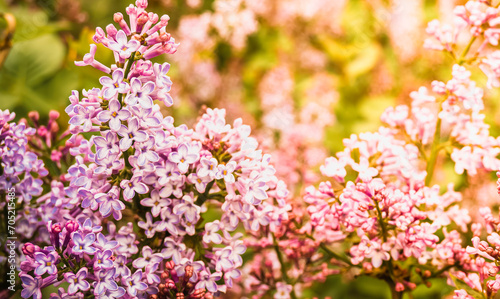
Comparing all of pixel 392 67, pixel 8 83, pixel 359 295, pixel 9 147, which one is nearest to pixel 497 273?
pixel 9 147

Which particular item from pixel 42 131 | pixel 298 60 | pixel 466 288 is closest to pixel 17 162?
pixel 42 131

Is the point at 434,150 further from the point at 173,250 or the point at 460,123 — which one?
the point at 173,250

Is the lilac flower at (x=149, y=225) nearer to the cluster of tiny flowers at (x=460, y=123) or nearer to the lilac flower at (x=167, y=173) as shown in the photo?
the lilac flower at (x=167, y=173)

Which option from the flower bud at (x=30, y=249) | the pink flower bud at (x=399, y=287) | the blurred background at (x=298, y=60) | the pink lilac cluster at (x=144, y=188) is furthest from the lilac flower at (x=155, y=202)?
the blurred background at (x=298, y=60)

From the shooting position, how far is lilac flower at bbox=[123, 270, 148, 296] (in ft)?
1.58

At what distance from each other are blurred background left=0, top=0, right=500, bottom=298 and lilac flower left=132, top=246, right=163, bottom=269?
0.55 meters

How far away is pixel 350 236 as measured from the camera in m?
0.59

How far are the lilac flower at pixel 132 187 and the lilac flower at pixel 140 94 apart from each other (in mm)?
75

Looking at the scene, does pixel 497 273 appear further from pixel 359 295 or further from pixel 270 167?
pixel 359 295

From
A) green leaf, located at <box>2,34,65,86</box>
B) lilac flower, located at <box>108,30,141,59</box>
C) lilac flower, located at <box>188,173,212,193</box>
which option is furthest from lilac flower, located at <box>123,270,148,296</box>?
green leaf, located at <box>2,34,65,86</box>

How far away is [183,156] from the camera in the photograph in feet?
1.60

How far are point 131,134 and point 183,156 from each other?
0.06 metres

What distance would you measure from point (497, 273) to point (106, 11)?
1.09 meters

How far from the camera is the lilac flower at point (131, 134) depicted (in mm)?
455
